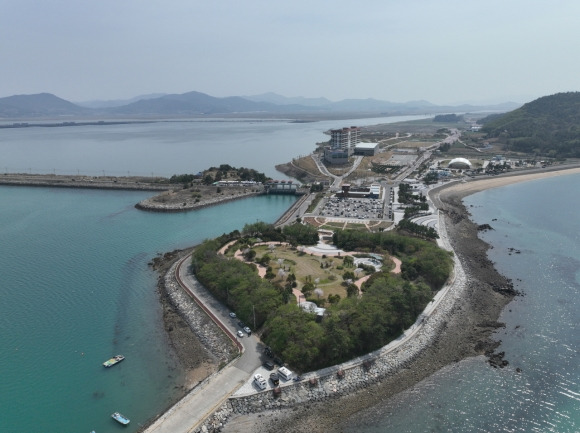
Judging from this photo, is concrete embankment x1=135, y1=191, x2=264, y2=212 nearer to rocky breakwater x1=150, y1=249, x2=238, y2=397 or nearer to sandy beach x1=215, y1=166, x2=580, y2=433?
rocky breakwater x1=150, y1=249, x2=238, y2=397

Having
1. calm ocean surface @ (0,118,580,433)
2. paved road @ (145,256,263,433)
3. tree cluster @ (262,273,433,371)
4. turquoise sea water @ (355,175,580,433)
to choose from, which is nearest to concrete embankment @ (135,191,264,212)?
calm ocean surface @ (0,118,580,433)

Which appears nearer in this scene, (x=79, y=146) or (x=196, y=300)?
(x=196, y=300)

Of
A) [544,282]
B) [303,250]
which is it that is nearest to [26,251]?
[303,250]

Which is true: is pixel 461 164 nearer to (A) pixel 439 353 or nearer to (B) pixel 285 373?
(A) pixel 439 353

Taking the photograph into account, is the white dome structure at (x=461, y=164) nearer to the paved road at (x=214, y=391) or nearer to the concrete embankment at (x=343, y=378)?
the concrete embankment at (x=343, y=378)

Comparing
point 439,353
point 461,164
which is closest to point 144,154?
point 461,164

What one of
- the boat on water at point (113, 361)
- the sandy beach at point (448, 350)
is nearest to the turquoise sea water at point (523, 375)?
the sandy beach at point (448, 350)

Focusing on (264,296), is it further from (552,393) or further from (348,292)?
(552,393)
